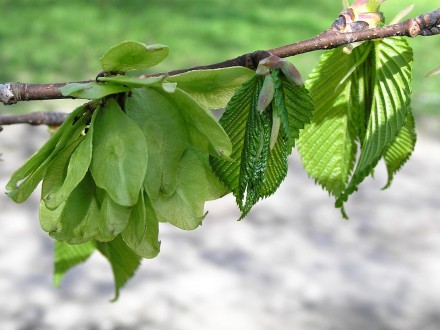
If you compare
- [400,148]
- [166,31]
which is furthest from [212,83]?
[166,31]

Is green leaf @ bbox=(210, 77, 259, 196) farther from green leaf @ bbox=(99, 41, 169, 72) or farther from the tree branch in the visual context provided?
the tree branch

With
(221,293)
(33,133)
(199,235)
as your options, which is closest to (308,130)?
(221,293)

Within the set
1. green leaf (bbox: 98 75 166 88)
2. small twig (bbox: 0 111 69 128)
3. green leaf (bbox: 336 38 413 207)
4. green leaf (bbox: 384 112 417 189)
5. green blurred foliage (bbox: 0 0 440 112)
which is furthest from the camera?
green blurred foliage (bbox: 0 0 440 112)

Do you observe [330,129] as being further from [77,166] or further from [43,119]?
[43,119]

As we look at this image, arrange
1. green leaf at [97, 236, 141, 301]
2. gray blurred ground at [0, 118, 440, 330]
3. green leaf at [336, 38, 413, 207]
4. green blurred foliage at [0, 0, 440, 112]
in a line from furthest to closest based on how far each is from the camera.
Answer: green blurred foliage at [0, 0, 440, 112] → gray blurred ground at [0, 118, 440, 330] → green leaf at [97, 236, 141, 301] → green leaf at [336, 38, 413, 207]

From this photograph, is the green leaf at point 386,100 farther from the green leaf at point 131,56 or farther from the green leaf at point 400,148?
the green leaf at point 131,56

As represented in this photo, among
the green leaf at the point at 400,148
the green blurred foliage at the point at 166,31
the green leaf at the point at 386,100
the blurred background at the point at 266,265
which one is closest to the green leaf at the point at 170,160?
the green leaf at the point at 386,100

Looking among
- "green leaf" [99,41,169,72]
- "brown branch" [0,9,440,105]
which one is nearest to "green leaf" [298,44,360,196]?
"brown branch" [0,9,440,105]
